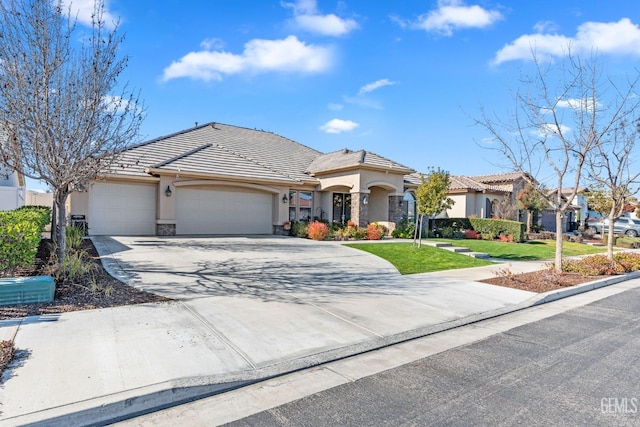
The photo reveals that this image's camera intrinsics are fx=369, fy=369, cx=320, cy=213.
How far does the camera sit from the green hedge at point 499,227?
71.3ft

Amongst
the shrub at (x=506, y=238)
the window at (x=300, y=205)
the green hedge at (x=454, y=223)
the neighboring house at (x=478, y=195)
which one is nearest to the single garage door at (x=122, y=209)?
the window at (x=300, y=205)

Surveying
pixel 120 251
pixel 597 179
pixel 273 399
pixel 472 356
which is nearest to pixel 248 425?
pixel 273 399

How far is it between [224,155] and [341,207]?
23.6ft

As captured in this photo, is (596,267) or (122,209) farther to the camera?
(122,209)

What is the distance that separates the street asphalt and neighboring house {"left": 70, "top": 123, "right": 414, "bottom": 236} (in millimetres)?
6909

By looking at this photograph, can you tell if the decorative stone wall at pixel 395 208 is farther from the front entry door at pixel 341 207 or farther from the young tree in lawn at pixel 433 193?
the young tree in lawn at pixel 433 193

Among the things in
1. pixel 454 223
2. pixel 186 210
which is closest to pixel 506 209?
pixel 454 223

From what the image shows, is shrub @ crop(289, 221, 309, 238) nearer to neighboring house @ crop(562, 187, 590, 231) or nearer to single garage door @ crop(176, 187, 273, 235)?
single garage door @ crop(176, 187, 273, 235)

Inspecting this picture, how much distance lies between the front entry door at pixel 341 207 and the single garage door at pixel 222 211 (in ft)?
12.8

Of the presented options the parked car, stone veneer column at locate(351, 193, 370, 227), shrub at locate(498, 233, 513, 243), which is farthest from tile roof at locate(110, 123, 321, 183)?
the parked car

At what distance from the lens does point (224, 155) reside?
19531 millimetres

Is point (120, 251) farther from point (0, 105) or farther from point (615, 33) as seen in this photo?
point (615, 33)

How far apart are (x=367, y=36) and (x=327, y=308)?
10421 millimetres

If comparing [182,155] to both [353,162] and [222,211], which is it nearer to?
[222,211]
